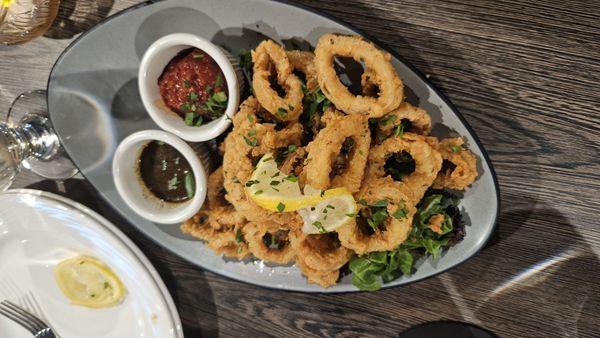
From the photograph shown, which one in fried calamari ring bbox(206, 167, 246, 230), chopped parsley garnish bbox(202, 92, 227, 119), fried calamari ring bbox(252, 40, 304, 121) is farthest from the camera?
fried calamari ring bbox(206, 167, 246, 230)

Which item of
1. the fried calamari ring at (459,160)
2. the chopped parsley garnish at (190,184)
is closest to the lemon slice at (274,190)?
the chopped parsley garnish at (190,184)

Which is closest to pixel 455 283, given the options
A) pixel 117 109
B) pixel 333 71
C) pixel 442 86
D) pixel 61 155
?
pixel 442 86

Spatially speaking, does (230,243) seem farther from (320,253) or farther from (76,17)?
(76,17)

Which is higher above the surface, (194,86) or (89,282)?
(194,86)

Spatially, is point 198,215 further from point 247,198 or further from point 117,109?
point 117,109

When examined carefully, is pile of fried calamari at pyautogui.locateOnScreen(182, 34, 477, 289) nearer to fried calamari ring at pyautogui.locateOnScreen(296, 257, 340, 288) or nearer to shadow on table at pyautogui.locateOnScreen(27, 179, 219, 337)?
fried calamari ring at pyautogui.locateOnScreen(296, 257, 340, 288)

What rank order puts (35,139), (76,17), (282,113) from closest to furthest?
(282,113), (76,17), (35,139)

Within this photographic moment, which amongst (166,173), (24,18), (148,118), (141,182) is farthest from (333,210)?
(24,18)

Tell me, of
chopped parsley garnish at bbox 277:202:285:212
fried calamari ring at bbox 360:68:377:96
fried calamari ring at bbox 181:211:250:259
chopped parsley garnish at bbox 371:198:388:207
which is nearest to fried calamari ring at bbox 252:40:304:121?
fried calamari ring at bbox 360:68:377:96
